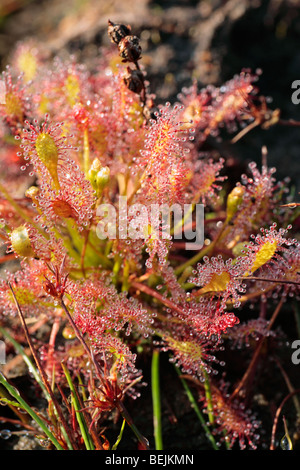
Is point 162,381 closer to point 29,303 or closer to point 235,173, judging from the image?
point 29,303

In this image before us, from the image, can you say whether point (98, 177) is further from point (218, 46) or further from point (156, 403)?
point (218, 46)

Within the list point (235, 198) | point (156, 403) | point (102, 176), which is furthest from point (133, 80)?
point (156, 403)

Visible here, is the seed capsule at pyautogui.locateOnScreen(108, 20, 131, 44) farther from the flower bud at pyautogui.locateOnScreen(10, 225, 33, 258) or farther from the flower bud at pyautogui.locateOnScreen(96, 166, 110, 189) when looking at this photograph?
the flower bud at pyautogui.locateOnScreen(10, 225, 33, 258)

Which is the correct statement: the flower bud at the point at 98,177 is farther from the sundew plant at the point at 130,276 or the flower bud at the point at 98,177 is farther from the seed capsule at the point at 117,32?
the seed capsule at the point at 117,32

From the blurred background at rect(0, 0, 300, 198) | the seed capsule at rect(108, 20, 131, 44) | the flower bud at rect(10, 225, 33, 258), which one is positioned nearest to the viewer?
the flower bud at rect(10, 225, 33, 258)

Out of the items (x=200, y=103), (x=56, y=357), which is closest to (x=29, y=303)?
(x=56, y=357)

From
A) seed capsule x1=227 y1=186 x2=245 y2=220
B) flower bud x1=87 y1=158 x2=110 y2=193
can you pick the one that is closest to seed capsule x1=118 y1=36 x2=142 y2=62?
flower bud x1=87 y1=158 x2=110 y2=193
